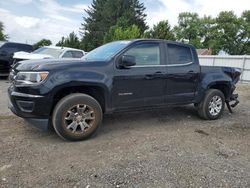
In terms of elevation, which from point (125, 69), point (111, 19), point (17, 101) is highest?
point (111, 19)

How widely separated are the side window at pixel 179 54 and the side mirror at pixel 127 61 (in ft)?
3.77

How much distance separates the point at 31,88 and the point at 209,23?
62.2 m

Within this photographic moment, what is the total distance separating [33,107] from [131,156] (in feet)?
5.80

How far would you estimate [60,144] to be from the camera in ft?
15.8

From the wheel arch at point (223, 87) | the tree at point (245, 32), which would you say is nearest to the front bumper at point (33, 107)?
the wheel arch at point (223, 87)

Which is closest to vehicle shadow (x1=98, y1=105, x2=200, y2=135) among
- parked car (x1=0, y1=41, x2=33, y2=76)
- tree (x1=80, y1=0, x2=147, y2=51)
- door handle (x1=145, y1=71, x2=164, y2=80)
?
door handle (x1=145, y1=71, x2=164, y2=80)

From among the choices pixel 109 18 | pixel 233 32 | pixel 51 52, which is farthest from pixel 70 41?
pixel 233 32

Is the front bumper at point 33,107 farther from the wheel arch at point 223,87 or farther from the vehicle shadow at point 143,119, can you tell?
the wheel arch at point 223,87

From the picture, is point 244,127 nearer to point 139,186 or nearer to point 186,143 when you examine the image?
point 186,143

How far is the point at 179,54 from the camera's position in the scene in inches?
252

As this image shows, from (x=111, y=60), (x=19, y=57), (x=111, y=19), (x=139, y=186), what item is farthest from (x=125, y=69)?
(x=111, y=19)

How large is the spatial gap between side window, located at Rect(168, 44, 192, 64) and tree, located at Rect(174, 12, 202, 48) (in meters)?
58.5

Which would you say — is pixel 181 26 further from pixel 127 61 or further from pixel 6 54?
pixel 127 61

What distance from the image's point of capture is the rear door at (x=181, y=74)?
19.9 ft
